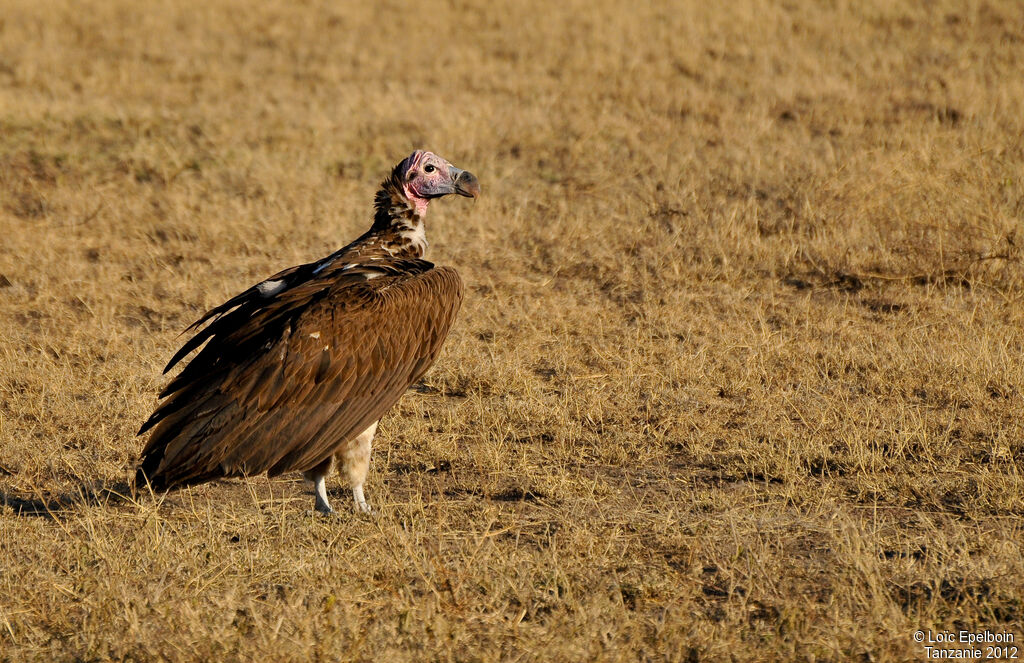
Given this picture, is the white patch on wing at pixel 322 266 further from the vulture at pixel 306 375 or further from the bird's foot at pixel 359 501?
the bird's foot at pixel 359 501

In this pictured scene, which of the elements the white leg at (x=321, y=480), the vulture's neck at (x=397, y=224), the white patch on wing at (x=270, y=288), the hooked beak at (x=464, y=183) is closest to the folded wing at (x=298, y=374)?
the white patch on wing at (x=270, y=288)

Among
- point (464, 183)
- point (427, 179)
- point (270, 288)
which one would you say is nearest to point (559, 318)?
point (464, 183)

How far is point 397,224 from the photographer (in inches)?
255

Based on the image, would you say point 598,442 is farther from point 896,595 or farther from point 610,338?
point 896,595

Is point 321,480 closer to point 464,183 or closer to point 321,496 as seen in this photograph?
point 321,496

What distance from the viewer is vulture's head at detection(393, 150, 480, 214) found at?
6.54 metres

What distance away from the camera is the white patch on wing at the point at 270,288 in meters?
6.11

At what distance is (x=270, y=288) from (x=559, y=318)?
2.86m

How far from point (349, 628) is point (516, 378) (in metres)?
3.27

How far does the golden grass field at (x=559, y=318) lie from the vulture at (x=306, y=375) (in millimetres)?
308

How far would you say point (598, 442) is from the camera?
265 inches

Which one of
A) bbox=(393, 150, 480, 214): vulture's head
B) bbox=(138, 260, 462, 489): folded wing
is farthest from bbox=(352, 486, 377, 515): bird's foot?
bbox=(393, 150, 480, 214): vulture's head

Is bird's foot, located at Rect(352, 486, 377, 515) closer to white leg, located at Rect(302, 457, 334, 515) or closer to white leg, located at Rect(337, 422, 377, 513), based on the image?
white leg, located at Rect(337, 422, 377, 513)

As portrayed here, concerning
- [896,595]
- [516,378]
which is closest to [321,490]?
[516,378]
